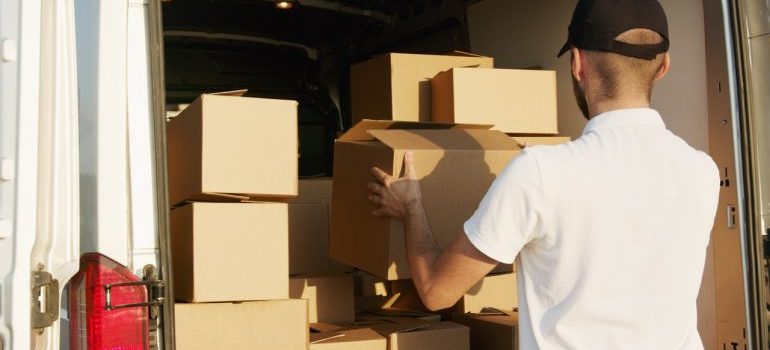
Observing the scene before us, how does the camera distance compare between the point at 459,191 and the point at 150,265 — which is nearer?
the point at 150,265

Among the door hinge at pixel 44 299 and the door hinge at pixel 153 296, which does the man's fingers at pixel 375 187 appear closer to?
the door hinge at pixel 153 296

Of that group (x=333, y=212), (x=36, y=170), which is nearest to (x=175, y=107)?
(x=333, y=212)

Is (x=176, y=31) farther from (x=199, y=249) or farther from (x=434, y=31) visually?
(x=199, y=249)

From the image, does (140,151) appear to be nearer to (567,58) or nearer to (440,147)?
(440,147)

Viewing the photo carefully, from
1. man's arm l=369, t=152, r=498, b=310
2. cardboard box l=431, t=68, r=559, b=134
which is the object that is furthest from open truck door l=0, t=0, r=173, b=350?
cardboard box l=431, t=68, r=559, b=134

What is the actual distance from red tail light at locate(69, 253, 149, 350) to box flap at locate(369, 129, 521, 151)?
78 cm

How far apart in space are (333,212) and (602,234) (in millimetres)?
1005

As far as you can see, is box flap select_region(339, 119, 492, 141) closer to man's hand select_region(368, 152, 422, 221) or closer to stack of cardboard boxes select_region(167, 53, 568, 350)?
stack of cardboard boxes select_region(167, 53, 568, 350)

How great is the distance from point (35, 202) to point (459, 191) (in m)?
1.07

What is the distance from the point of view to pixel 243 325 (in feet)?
7.43

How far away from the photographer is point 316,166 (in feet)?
13.7

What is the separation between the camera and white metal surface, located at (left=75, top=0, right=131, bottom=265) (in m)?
1.74

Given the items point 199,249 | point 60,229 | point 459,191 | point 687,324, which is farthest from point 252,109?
Answer: point 687,324

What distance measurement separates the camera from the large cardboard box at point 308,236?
3.04m
